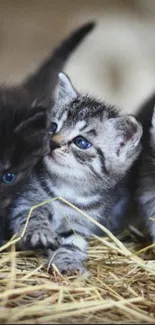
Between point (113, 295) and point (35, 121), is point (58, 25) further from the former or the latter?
point (113, 295)

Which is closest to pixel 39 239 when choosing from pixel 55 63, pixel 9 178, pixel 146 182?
pixel 9 178

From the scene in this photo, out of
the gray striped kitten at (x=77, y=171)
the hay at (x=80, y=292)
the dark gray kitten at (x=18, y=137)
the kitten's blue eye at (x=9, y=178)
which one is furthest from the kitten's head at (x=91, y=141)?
the hay at (x=80, y=292)

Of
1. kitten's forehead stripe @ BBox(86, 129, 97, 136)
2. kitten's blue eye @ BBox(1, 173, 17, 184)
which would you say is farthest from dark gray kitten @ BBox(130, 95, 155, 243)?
kitten's blue eye @ BBox(1, 173, 17, 184)

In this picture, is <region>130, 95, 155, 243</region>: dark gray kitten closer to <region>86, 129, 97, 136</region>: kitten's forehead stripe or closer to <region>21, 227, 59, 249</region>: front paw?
<region>86, 129, 97, 136</region>: kitten's forehead stripe

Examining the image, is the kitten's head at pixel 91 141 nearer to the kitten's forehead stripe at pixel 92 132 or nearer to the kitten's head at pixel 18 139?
the kitten's forehead stripe at pixel 92 132

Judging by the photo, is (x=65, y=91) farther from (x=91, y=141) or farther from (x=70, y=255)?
(x=70, y=255)

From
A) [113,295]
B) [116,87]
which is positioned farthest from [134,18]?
[113,295]
